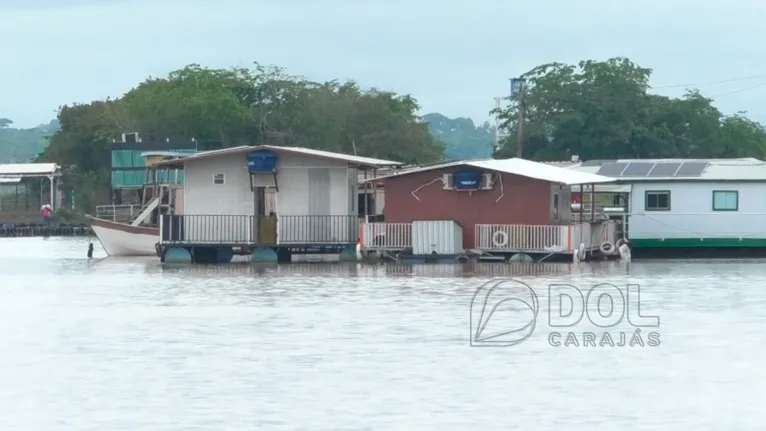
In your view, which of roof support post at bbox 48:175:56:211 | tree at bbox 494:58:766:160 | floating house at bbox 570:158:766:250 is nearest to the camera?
floating house at bbox 570:158:766:250

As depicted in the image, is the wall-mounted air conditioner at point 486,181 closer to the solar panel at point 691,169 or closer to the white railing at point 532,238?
the white railing at point 532,238

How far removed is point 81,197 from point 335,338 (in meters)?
66.3

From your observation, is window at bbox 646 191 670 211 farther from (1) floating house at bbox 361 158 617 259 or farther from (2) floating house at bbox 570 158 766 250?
(1) floating house at bbox 361 158 617 259

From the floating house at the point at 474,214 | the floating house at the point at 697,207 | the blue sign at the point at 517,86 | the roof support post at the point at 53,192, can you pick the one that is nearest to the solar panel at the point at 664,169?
the floating house at the point at 697,207

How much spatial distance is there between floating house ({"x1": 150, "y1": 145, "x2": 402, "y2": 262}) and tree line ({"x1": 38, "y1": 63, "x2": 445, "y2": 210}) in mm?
34543

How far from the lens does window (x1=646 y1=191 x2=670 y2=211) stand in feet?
170

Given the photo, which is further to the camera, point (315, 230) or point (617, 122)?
point (617, 122)

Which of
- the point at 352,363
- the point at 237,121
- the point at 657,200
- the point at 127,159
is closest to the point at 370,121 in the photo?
the point at 237,121

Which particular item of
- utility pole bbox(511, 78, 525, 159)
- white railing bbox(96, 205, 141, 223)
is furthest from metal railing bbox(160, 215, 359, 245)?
utility pole bbox(511, 78, 525, 159)

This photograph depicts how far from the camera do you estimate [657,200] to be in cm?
5191

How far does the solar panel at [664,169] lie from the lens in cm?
5222

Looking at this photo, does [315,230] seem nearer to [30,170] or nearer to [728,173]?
[728,173]

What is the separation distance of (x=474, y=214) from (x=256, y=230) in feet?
20.8

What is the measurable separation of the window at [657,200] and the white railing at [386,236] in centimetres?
935
